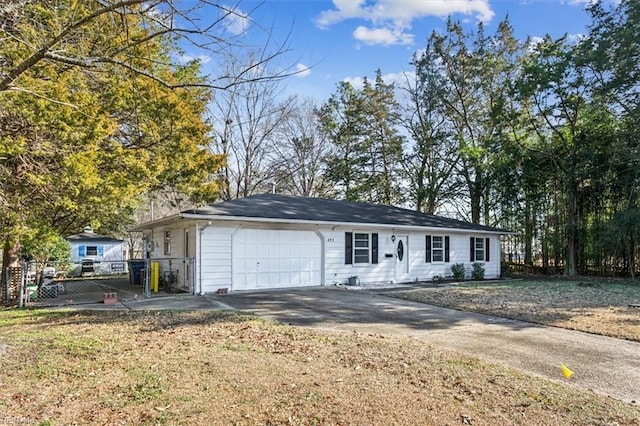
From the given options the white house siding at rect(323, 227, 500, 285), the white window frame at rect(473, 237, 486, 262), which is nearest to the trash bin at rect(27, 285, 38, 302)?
the white house siding at rect(323, 227, 500, 285)

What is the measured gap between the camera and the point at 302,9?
14.5 feet

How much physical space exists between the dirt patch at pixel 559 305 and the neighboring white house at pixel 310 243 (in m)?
2.92

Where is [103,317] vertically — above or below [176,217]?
below

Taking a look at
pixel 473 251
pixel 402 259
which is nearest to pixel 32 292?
pixel 402 259

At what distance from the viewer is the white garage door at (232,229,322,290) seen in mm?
11922

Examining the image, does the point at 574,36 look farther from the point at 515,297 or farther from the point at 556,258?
the point at 515,297

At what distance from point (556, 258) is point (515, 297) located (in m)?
10.9

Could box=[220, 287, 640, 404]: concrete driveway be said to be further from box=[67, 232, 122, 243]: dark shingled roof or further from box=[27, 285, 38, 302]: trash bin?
box=[67, 232, 122, 243]: dark shingled roof

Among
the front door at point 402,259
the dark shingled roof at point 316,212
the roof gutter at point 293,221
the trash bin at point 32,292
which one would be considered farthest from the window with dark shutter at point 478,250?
the trash bin at point 32,292

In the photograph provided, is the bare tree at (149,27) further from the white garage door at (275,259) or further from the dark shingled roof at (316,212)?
the white garage door at (275,259)

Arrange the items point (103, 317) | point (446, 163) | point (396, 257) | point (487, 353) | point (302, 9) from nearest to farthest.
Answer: point (302, 9) → point (487, 353) → point (103, 317) → point (396, 257) → point (446, 163)

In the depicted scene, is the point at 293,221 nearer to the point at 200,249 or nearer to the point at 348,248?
the point at 348,248

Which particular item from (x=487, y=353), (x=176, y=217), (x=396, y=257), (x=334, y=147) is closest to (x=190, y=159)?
(x=176, y=217)

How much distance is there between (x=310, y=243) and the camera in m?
13.4
